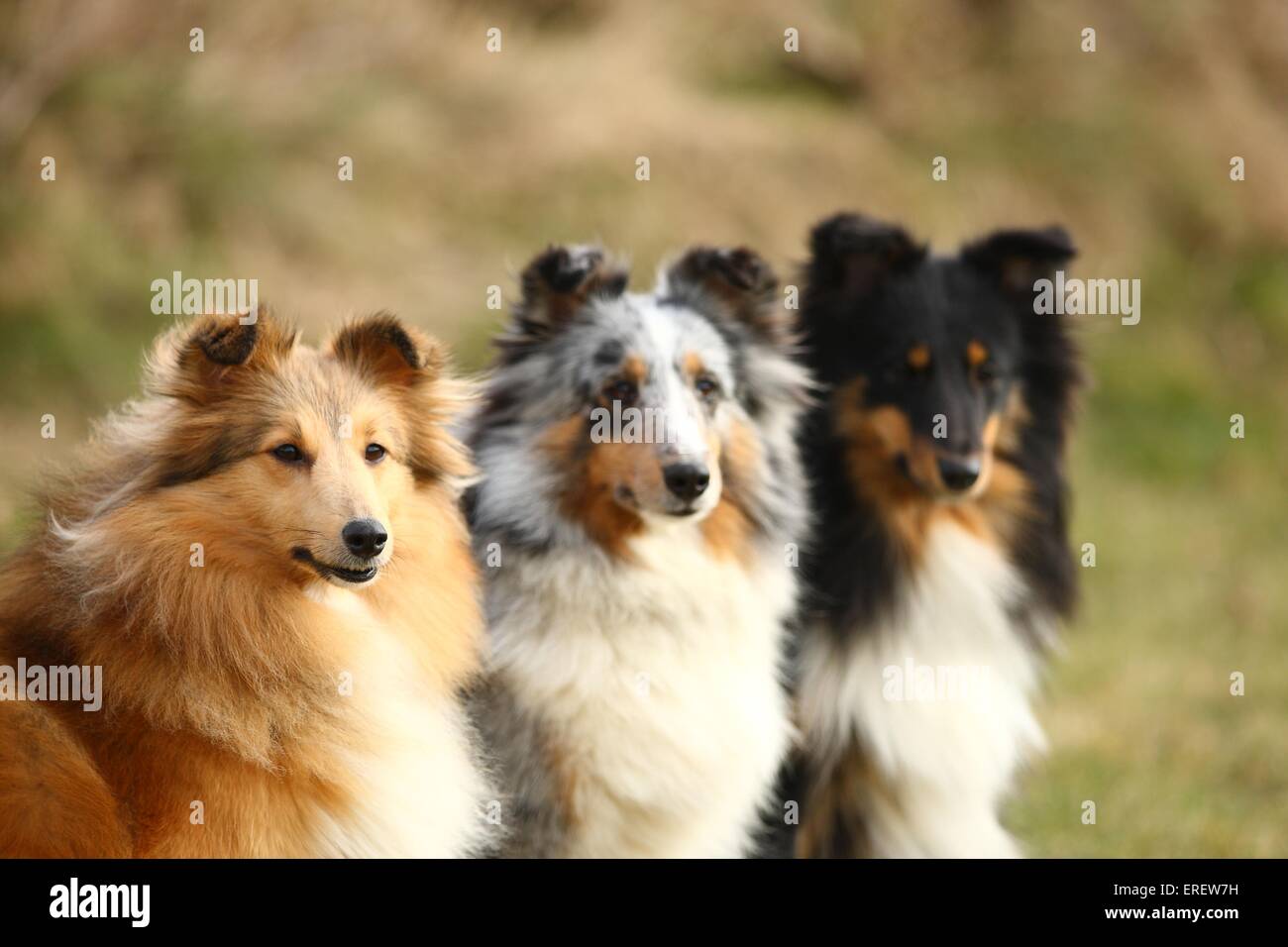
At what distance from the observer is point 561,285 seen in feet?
16.1

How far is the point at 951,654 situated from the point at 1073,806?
2213mm

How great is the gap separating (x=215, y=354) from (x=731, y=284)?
202 cm

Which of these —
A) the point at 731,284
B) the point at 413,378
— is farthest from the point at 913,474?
the point at 413,378

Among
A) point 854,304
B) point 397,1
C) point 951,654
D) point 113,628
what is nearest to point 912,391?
point 854,304

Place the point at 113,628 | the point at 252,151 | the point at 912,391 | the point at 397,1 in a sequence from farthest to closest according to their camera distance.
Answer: the point at 397,1, the point at 252,151, the point at 912,391, the point at 113,628

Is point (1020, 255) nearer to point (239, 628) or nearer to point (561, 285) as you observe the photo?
point (561, 285)

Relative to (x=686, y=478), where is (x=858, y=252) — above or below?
above

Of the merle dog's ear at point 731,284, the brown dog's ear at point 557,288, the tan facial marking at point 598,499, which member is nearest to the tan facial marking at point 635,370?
the tan facial marking at point 598,499

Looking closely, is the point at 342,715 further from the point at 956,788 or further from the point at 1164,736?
the point at 1164,736

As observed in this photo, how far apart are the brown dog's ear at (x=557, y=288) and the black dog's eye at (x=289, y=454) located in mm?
1323

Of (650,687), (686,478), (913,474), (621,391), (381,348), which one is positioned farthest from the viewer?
(913,474)

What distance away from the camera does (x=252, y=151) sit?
1285 centimetres

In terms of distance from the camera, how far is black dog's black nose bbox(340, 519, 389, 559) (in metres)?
3.67

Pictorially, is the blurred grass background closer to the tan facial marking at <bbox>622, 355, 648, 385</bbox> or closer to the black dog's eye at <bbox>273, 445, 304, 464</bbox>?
the tan facial marking at <bbox>622, 355, 648, 385</bbox>
